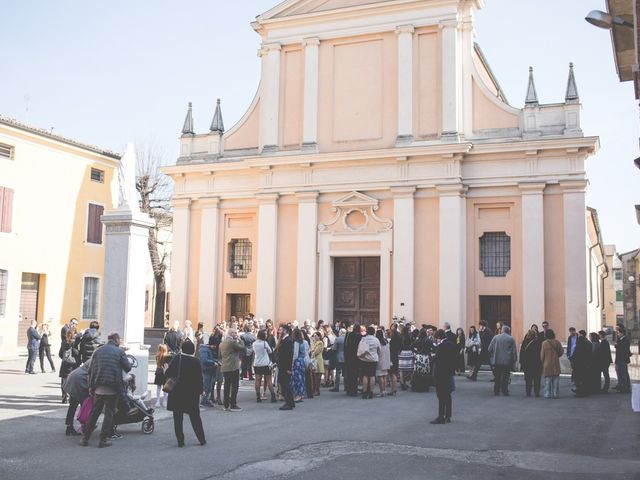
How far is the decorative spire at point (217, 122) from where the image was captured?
2666cm

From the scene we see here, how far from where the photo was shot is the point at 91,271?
94.3 ft

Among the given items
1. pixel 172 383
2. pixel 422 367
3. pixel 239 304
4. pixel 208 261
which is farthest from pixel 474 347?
pixel 172 383

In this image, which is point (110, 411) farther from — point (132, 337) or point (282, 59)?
point (282, 59)

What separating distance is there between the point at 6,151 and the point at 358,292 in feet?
46.4

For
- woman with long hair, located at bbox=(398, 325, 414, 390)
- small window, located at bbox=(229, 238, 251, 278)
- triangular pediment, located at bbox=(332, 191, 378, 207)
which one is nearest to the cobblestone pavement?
woman with long hair, located at bbox=(398, 325, 414, 390)

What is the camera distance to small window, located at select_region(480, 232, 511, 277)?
22484 mm

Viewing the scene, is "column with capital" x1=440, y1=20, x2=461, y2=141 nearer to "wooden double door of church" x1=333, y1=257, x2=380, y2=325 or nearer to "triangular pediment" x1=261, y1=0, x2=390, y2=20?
"triangular pediment" x1=261, y1=0, x2=390, y2=20

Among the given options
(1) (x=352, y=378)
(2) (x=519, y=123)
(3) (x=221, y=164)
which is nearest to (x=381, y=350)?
(1) (x=352, y=378)

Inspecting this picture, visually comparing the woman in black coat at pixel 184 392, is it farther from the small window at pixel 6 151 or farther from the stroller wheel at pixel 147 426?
the small window at pixel 6 151

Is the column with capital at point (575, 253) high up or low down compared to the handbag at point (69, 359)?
up

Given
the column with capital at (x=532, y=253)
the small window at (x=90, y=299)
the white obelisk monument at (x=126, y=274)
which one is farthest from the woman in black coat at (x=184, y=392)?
the small window at (x=90, y=299)

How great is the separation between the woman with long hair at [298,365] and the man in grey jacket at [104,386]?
195 inches

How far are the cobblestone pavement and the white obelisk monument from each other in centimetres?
177

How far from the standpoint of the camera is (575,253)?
21.2 meters
